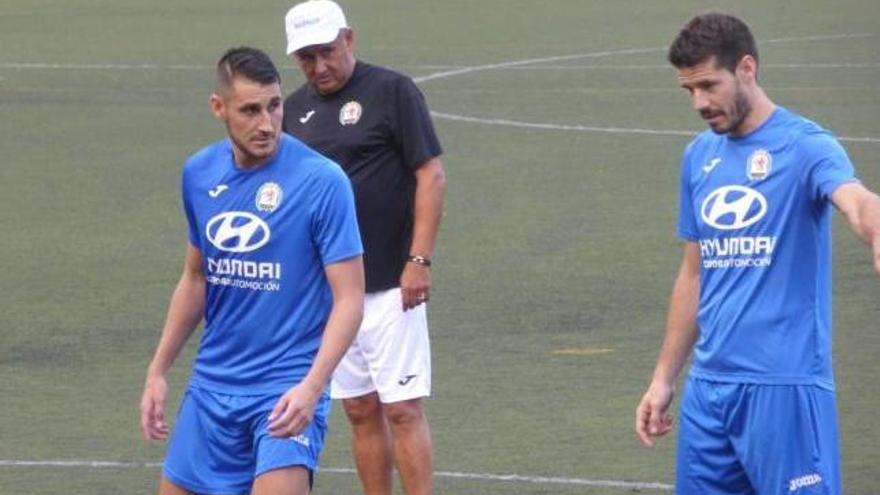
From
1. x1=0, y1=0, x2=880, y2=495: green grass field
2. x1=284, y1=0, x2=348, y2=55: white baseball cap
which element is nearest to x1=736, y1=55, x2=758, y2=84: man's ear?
x1=284, y1=0, x2=348, y2=55: white baseball cap

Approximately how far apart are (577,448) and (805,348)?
392 cm

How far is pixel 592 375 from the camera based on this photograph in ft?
41.8

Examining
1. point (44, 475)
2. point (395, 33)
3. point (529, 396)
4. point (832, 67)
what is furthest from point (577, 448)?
point (395, 33)

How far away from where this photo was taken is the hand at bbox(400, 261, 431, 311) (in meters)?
9.61

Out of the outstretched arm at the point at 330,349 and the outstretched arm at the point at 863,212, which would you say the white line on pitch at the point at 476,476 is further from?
the outstretched arm at the point at 863,212

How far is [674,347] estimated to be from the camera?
7.71m

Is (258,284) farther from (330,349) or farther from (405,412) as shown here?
(405,412)

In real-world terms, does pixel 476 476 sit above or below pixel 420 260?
below

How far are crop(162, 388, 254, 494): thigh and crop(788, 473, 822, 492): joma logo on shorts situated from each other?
5.60ft

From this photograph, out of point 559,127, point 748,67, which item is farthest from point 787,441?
point 559,127

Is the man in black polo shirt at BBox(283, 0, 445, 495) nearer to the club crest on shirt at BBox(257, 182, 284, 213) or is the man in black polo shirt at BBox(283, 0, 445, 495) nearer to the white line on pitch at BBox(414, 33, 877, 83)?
the club crest on shirt at BBox(257, 182, 284, 213)

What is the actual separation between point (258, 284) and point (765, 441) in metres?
1.67

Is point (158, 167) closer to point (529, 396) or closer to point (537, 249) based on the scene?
point (537, 249)

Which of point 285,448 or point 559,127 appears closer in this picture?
point 285,448
